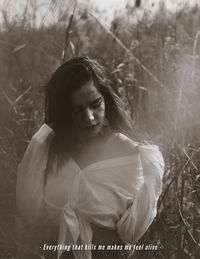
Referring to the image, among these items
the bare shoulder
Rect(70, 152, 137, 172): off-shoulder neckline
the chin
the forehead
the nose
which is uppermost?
the forehead

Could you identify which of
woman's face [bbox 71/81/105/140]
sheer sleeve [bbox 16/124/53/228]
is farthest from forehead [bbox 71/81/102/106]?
sheer sleeve [bbox 16/124/53/228]

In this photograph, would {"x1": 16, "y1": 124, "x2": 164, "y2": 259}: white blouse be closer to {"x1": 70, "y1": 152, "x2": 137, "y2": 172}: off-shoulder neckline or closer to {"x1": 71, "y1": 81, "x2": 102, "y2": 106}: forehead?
{"x1": 70, "y1": 152, "x2": 137, "y2": 172}: off-shoulder neckline

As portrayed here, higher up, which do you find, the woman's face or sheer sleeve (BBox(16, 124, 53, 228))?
the woman's face

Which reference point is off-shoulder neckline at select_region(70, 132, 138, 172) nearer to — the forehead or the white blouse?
the white blouse

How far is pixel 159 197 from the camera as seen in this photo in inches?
51.6

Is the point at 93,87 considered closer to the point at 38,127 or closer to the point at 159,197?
the point at 38,127

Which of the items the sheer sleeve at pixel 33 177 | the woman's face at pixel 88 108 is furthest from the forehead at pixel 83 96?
the sheer sleeve at pixel 33 177

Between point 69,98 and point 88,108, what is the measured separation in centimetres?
5

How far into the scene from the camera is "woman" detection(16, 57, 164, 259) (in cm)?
114

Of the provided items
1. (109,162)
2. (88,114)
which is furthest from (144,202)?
(88,114)

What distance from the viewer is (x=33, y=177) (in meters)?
1.17

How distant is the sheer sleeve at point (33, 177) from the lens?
3.82 feet

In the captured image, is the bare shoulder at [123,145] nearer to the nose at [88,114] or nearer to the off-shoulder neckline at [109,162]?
the off-shoulder neckline at [109,162]

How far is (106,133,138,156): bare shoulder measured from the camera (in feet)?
3.90
